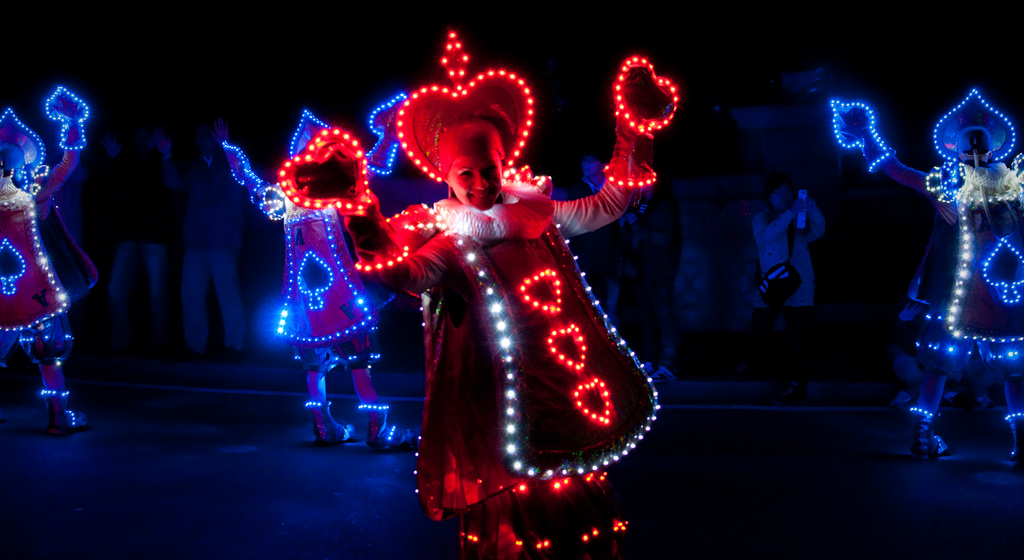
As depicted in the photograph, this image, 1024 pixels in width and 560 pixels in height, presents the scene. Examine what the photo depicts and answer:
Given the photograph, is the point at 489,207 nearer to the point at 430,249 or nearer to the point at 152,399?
the point at 430,249

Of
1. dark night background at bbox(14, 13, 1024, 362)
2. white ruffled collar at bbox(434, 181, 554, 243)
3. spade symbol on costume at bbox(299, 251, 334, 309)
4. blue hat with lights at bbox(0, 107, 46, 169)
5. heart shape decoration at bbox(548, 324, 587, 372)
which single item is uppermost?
dark night background at bbox(14, 13, 1024, 362)

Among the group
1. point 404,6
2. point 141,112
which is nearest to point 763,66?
point 404,6

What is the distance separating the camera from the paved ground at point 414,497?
12.7 feet

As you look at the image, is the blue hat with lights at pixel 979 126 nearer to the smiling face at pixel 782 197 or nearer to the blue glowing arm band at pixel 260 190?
the smiling face at pixel 782 197

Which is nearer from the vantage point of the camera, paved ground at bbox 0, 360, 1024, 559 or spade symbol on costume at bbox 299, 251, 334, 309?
paved ground at bbox 0, 360, 1024, 559

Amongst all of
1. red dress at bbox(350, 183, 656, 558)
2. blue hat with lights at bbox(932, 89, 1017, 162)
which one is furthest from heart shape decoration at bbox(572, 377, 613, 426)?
blue hat with lights at bbox(932, 89, 1017, 162)

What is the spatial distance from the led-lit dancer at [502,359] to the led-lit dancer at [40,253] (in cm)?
417

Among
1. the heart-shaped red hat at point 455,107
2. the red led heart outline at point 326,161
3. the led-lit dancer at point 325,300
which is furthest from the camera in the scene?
the led-lit dancer at point 325,300

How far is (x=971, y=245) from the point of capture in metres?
4.90

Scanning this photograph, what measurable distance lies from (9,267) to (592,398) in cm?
495

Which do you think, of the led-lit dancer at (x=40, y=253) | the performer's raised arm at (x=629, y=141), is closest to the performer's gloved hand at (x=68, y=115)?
the led-lit dancer at (x=40, y=253)

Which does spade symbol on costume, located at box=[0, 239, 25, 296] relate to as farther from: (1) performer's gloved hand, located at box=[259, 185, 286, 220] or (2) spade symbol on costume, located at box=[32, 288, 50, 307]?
(1) performer's gloved hand, located at box=[259, 185, 286, 220]

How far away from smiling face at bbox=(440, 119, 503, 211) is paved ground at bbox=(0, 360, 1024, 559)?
1.84 m

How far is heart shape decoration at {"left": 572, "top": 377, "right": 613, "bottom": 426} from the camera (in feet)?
9.42
